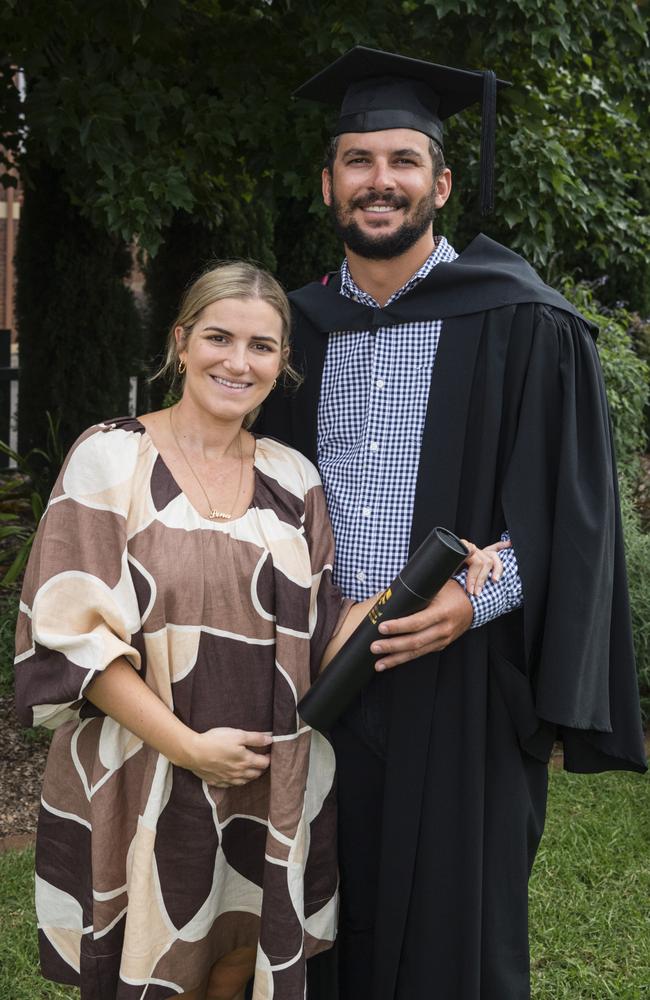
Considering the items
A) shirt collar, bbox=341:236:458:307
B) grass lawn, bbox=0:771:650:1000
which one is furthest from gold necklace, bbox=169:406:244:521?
grass lawn, bbox=0:771:650:1000

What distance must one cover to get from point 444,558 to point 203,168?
3501 mm

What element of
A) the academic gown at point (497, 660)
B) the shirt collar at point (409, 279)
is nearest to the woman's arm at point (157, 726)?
the academic gown at point (497, 660)

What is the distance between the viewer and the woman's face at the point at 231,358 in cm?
221

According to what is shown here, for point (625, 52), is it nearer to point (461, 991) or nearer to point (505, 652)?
point (505, 652)

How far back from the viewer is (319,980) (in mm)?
2500

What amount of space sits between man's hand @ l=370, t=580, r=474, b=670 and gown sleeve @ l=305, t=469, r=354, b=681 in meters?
0.17

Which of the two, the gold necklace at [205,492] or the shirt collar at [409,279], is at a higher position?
the shirt collar at [409,279]

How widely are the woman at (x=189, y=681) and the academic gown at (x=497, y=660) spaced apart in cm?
17

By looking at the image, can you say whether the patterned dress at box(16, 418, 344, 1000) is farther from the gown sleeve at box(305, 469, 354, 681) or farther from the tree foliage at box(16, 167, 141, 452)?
the tree foliage at box(16, 167, 141, 452)

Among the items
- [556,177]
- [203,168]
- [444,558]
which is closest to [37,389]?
[203,168]

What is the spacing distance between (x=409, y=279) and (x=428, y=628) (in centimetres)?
83

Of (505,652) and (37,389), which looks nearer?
(505,652)

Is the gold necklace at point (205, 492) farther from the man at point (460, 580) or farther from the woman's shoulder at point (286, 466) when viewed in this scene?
the man at point (460, 580)

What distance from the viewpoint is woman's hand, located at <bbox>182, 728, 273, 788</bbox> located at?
6.71ft
